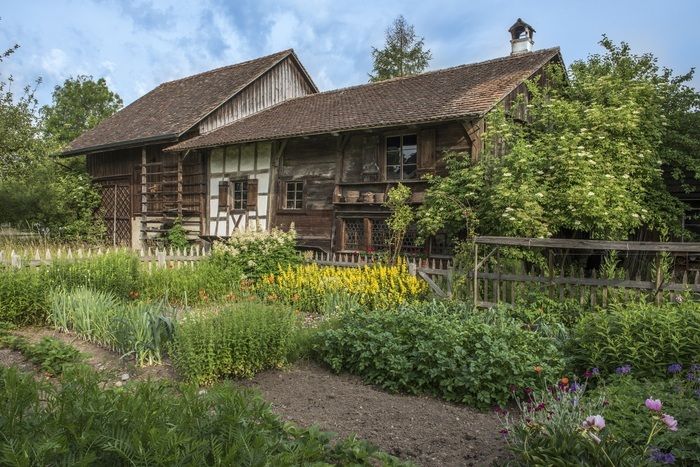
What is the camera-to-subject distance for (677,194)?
13.9m

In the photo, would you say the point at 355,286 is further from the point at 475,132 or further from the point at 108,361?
the point at 475,132

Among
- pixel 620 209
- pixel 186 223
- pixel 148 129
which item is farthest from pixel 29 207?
pixel 620 209

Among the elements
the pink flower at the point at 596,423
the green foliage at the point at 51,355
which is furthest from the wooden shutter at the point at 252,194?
the pink flower at the point at 596,423

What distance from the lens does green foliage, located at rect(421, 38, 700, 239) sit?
35.6ft

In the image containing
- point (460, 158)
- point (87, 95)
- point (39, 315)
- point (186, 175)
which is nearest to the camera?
point (39, 315)

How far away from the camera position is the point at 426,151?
13.1m

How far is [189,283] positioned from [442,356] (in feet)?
20.0

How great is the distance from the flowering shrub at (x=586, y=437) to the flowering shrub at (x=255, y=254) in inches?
316

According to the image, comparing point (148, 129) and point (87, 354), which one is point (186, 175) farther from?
point (87, 354)

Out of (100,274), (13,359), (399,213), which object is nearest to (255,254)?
(100,274)

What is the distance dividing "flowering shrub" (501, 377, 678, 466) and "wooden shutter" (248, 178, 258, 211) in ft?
46.9

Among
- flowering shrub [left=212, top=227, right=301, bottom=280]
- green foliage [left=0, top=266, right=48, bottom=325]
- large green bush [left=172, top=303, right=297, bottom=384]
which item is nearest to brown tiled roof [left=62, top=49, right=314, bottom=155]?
flowering shrub [left=212, top=227, right=301, bottom=280]

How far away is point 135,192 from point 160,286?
40.1 feet

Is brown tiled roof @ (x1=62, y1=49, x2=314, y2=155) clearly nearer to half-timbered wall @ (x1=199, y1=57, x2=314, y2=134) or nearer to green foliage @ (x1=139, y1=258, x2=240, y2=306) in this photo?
half-timbered wall @ (x1=199, y1=57, x2=314, y2=134)
